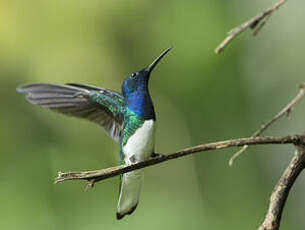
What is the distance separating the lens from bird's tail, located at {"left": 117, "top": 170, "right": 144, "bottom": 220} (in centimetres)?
270

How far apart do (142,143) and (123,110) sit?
0.42 meters

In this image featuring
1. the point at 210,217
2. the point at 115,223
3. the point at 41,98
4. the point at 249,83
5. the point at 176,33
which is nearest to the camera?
the point at 41,98

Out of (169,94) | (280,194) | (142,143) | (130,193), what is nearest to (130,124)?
(142,143)

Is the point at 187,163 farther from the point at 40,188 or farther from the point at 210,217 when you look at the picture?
the point at 40,188

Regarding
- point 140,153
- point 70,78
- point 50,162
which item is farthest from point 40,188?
point 140,153

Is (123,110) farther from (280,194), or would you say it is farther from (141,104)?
(280,194)

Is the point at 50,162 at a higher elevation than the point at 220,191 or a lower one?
higher

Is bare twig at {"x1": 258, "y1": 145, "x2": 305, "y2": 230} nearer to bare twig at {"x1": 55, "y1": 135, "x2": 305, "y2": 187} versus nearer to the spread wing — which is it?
bare twig at {"x1": 55, "y1": 135, "x2": 305, "y2": 187}

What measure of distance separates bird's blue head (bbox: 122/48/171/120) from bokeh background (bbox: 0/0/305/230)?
6.93 feet

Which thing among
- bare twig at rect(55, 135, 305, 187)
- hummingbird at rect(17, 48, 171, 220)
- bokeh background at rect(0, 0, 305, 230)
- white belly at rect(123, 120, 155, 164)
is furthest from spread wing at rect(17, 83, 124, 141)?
bokeh background at rect(0, 0, 305, 230)

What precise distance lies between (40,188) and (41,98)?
6.10 ft

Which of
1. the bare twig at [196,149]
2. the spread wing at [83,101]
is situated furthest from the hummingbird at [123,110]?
the bare twig at [196,149]

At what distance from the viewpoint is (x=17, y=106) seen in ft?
18.4

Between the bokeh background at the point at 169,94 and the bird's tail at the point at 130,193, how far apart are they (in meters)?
1.94
